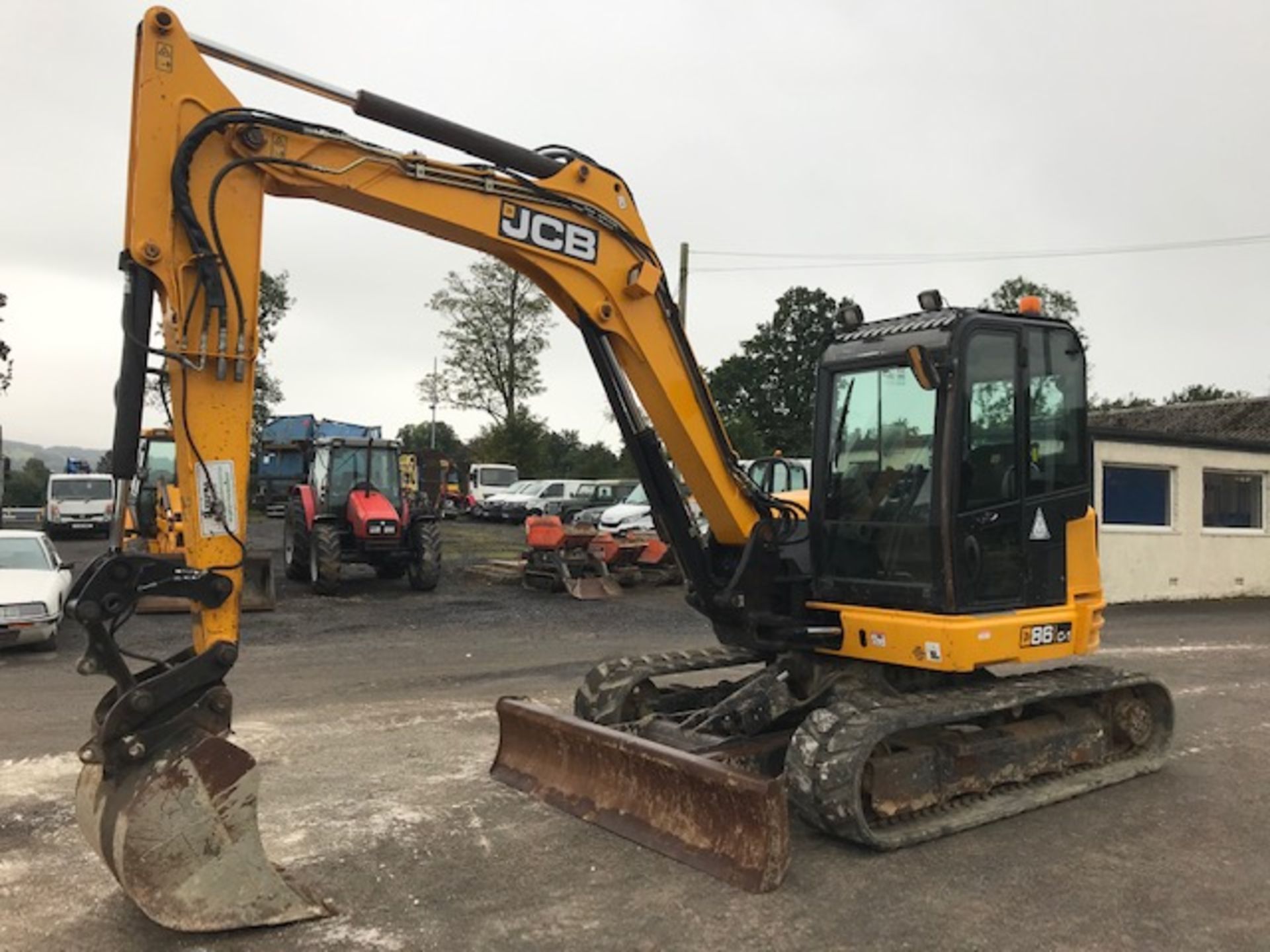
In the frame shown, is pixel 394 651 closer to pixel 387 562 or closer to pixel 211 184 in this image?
pixel 387 562

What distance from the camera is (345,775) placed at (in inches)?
254

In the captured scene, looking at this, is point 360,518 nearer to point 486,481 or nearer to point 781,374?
point 486,481

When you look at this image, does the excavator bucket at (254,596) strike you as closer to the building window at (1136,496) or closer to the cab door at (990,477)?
the cab door at (990,477)

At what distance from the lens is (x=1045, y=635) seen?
5977 mm

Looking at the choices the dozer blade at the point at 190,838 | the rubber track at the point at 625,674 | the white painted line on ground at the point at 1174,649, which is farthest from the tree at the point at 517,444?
the dozer blade at the point at 190,838

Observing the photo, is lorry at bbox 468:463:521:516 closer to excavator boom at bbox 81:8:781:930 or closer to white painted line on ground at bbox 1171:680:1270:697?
white painted line on ground at bbox 1171:680:1270:697

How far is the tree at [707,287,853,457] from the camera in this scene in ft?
192

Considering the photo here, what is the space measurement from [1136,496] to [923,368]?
13969 mm

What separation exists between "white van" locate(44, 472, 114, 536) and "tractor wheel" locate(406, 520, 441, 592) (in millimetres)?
15283

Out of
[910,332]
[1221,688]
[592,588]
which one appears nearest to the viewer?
[910,332]

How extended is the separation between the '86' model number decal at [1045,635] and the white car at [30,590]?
1017 centimetres

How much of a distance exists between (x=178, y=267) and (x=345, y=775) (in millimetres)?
3464

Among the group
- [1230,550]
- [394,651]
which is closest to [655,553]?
[394,651]

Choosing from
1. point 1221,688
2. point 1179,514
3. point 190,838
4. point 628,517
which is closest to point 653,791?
point 190,838
